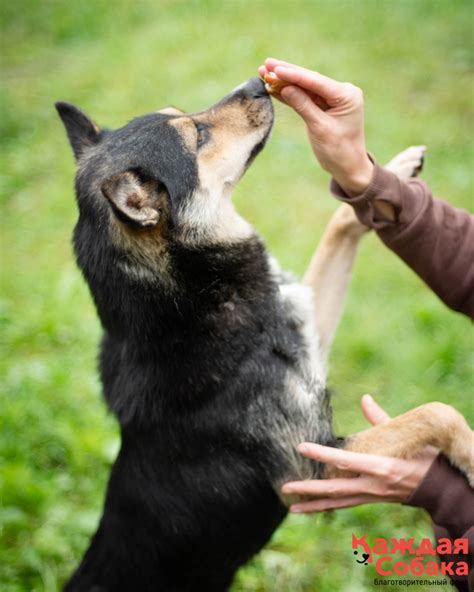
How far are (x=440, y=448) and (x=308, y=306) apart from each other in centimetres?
89

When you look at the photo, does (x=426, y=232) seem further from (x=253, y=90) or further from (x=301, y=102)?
(x=253, y=90)

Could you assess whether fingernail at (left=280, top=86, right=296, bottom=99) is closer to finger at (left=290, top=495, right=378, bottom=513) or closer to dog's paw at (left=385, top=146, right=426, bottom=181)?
dog's paw at (left=385, top=146, right=426, bottom=181)

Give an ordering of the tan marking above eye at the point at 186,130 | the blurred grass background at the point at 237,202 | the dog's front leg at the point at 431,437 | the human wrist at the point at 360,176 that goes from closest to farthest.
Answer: the dog's front leg at the point at 431,437 → the human wrist at the point at 360,176 → the tan marking above eye at the point at 186,130 → the blurred grass background at the point at 237,202

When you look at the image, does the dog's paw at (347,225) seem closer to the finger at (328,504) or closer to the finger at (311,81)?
the finger at (311,81)

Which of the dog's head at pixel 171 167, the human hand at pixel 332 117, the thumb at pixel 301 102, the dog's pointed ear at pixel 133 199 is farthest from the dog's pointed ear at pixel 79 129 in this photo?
the thumb at pixel 301 102

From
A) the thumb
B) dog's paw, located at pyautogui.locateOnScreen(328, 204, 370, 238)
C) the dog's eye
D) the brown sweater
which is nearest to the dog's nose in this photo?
the dog's eye

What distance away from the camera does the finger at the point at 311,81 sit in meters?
2.78

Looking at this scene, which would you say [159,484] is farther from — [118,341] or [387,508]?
[387,508]

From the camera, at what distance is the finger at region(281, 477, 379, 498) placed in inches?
108

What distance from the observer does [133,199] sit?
2850mm

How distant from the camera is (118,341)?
Answer: 121 inches

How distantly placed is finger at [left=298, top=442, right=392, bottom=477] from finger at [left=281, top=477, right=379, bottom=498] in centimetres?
10

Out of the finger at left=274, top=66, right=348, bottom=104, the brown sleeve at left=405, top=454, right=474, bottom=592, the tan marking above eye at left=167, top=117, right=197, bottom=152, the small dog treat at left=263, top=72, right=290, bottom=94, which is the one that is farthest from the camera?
the tan marking above eye at left=167, top=117, right=197, bottom=152

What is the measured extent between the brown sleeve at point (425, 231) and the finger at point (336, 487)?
99 centimetres
